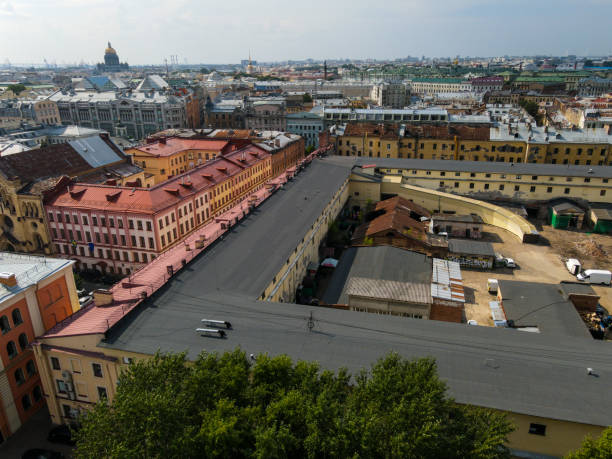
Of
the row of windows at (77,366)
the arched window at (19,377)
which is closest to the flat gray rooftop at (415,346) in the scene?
the row of windows at (77,366)

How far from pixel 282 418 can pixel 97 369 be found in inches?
633

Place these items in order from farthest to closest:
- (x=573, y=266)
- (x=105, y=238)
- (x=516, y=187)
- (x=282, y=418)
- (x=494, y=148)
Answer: (x=494, y=148) < (x=516, y=187) < (x=105, y=238) < (x=573, y=266) < (x=282, y=418)

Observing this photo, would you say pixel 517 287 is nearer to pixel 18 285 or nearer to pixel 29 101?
pixel 18 285

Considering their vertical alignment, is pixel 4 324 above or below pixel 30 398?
above

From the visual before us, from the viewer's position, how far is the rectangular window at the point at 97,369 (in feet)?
92.9

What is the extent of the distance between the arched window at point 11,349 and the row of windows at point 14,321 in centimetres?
107

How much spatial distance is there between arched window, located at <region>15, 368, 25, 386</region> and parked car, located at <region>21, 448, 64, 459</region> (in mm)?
5231

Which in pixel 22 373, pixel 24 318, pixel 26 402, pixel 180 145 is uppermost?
pixel 180 145

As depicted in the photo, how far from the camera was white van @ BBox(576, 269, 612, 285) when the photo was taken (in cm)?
4828

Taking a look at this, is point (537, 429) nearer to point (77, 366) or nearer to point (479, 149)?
point (77, 366)

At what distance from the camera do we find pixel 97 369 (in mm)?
28453

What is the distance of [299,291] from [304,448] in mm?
26895

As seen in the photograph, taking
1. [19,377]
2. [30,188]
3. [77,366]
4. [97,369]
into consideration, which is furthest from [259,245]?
[30,188]

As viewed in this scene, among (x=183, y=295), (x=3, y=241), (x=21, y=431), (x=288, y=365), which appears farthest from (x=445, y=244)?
(x=3, y=241)
